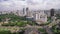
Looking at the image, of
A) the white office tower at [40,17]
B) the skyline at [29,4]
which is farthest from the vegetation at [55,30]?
the skyline at [29,4]

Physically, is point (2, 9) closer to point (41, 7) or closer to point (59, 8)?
point (41, 7)

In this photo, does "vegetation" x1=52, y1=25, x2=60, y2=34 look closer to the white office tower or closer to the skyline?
the white office tower

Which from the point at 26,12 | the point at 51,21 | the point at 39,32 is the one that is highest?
the point at 26,12

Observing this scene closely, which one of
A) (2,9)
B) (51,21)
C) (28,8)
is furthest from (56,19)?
(2,9)

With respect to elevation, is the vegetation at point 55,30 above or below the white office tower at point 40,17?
below

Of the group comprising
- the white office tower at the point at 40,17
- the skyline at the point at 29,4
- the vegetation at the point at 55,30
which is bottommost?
the vegetation at the point at 55,30

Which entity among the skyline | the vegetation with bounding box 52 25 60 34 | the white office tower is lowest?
the vegetation with bounding box 52 25 60 34

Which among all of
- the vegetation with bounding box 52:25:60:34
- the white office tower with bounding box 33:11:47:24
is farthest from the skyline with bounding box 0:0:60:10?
the vegetation with bounding box 52:25:60:34

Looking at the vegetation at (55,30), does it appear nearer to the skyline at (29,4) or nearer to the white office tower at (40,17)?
the white office tower at (40,17)
